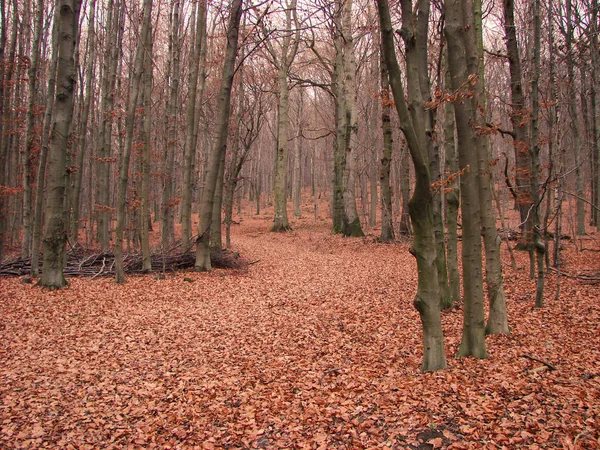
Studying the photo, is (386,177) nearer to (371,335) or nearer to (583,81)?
(371,335)

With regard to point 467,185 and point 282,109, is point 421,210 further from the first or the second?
point 282,109

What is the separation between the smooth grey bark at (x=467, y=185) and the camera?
151 inches

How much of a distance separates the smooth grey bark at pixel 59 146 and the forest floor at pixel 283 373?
558 millimetres

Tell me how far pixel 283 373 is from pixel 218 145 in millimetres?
6618

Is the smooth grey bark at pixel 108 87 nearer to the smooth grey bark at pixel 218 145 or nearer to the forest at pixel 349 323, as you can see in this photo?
the forest at pixel 349 323

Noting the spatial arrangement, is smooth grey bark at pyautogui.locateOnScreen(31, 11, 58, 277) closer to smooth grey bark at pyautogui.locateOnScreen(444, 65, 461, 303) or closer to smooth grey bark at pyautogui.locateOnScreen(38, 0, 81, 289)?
smooth grey bark at pyautogui.locateOnScreen(38, 0, 81, 289)

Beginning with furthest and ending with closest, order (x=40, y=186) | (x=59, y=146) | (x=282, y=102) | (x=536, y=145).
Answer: (x=282, y=102), (x=40, y=186), (x=59, y=146), (x=536, y=145)

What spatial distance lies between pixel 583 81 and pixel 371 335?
619 inches

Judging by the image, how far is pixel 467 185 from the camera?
396 cm

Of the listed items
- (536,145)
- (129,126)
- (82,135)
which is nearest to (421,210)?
(536,145)

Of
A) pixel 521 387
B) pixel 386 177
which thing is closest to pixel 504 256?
pixel 386 177

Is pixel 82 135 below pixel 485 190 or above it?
above

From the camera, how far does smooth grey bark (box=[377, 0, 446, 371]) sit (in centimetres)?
341

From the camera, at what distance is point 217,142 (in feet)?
31.6
